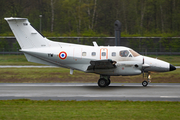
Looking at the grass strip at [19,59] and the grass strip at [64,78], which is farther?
the grass strip at [19,59]

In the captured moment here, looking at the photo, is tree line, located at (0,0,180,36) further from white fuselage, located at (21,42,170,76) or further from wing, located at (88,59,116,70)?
wing, located at (88,59,116,70)

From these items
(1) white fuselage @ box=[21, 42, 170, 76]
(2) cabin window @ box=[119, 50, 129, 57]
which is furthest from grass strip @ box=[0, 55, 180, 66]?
(2) cabin window @ box=[119, 50, 129, 57]

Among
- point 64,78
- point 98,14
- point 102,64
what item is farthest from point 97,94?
point 98,14

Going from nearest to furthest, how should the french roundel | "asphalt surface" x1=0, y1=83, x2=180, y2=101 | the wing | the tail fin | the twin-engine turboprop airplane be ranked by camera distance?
1. "asphalt surface" x1=0, y1=83, x2=180, y2=101
2. the wing
3. the twin-engine turboprop airplane
4. the french roundel
5. the tail fin

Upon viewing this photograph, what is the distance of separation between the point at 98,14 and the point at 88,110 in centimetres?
5613

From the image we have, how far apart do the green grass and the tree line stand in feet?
168

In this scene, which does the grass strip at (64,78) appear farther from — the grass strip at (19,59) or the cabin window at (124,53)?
the grass strip at (19,59)

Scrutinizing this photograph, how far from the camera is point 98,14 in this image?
65.6 m

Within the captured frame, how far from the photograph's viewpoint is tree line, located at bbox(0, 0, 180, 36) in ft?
209

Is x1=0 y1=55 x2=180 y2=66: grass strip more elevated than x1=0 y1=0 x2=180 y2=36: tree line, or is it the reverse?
x1=0 y1=0 x2=180 y2=36: tree line

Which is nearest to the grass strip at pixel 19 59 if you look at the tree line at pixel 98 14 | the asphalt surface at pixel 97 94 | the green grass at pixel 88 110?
the tree line at pixel 98 14

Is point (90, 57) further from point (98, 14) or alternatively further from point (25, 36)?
point (98, 14)

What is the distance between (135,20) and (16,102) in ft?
182

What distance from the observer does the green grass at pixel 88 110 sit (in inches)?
389
